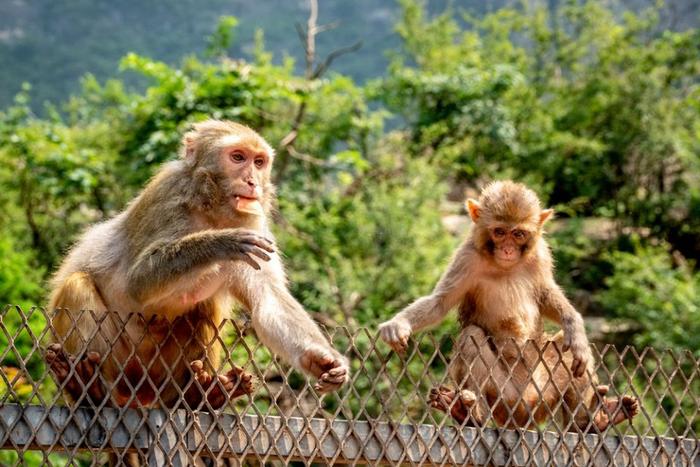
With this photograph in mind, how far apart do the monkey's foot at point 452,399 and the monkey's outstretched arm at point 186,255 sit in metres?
1.12

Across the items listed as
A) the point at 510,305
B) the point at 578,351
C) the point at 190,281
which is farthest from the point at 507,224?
the point at 190,281

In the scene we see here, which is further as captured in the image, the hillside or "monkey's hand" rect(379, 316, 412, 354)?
the hillside

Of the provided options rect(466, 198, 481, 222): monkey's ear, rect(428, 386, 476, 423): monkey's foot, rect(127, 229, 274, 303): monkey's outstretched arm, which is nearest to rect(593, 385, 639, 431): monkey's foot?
rect(428, 386, 476, 423): monkey's foot

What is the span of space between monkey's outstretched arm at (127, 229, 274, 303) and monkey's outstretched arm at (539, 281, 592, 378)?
72.0 inches

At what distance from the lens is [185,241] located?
16.2ft

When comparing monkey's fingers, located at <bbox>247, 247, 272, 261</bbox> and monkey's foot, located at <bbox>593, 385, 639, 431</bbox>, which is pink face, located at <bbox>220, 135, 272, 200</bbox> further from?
monkey's foot, located at <bbox>593, 385, 639, 431</bbox>

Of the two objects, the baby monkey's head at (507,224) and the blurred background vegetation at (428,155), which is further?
the blurred background vegetation at (428,155)

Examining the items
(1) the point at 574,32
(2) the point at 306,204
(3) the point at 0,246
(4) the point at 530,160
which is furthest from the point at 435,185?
(1) the point at 574,32

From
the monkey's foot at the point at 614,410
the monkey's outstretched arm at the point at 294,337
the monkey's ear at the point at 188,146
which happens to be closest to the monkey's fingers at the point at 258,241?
the monkey's outstretched arm at the point at 294,337

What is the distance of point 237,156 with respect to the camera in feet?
17.7

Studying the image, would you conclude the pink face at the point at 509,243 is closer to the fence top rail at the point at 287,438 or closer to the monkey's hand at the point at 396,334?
the monkey's hand at the point at 396,334

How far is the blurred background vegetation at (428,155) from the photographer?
15461 millimetres

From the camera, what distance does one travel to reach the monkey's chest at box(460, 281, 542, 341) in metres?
5.89

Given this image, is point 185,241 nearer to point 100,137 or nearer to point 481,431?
point 481,431
